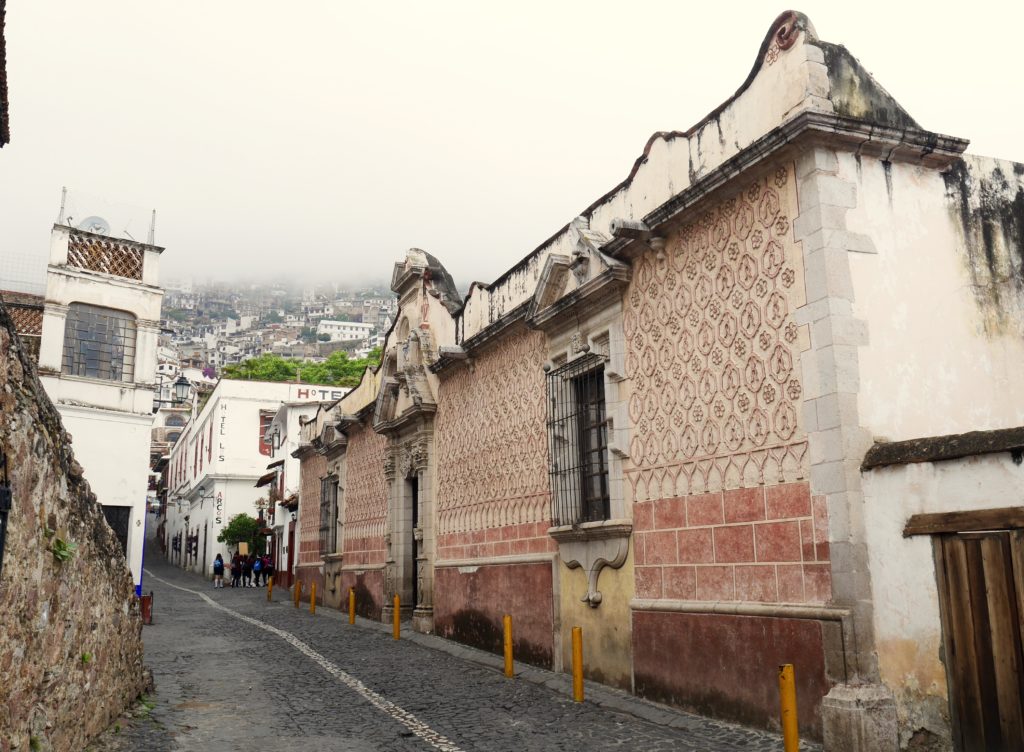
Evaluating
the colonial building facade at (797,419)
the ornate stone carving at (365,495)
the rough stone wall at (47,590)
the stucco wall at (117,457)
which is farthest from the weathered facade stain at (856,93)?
the stucco wall at (117,457)

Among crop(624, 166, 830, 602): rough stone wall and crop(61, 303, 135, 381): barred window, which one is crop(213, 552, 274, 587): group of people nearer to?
crop(61, 303, 135, 381): barred window

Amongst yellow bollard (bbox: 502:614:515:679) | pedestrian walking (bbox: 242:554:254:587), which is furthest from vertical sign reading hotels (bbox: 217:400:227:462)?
yellow bollard (bbox: 502:614:515:679)

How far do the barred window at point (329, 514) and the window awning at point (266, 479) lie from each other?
11.2 metres

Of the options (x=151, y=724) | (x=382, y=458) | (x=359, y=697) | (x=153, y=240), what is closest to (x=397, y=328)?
(x=382, y=458)

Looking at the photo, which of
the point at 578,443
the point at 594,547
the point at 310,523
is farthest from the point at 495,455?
the point at 310,523

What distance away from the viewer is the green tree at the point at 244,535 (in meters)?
36.1

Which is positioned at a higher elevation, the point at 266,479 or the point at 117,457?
the point at 266,479

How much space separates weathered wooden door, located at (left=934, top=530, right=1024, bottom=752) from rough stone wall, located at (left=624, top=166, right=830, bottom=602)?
0.91 metres

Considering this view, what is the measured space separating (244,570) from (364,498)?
15016 millimetres

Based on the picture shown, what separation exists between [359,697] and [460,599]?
465 centimetres

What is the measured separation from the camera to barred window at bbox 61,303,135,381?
57.3 ft

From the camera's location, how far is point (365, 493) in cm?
1984

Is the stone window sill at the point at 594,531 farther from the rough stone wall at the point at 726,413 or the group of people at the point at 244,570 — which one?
the group of people at the point at 244,570

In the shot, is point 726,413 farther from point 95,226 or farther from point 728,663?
point 95,226
